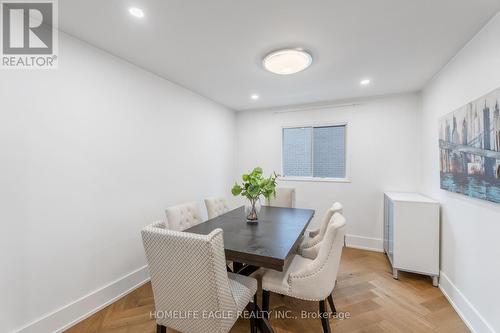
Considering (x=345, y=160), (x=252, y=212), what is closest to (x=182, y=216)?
(x=252, y=212)

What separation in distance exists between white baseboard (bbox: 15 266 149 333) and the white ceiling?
7.89 ft

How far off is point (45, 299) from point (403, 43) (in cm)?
382

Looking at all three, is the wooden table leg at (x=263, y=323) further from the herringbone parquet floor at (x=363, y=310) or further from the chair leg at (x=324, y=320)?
the chair leg at (x=324, y=320)

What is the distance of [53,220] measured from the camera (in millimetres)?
1777

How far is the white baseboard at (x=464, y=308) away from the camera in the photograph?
65.7 inches

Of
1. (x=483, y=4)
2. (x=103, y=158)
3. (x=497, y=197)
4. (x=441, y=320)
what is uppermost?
(x=483, y=4)

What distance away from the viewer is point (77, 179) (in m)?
1.93

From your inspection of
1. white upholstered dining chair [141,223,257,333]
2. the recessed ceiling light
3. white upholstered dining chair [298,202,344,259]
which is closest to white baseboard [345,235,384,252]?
white upholstered dining chair [298,202,344,259]

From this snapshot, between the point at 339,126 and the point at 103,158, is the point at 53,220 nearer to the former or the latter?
the point at 103,158

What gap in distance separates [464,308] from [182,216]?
2780 millimetres

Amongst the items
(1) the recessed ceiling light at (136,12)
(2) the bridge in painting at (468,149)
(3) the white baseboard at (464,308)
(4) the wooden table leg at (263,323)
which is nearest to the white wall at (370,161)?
(2) the bridge in painting at (468,149)

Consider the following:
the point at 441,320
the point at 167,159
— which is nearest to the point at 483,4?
the point at 441,320

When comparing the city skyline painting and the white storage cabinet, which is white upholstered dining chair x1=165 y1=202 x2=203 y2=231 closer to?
the white storage cabinet

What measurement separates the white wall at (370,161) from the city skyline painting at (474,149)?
108 cm
